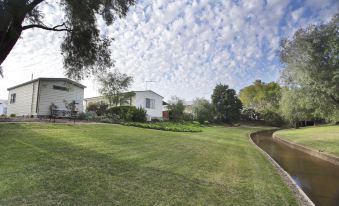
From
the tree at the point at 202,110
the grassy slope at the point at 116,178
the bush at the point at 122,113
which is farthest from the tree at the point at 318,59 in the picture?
the tree at the point at 202,110

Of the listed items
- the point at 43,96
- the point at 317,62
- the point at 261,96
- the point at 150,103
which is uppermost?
the point at 261,96

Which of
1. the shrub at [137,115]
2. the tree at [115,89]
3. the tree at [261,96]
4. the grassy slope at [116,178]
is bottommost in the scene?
the grassy slope at [116,178]

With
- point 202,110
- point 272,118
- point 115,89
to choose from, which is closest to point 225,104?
point 202,110

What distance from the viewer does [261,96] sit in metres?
66.1

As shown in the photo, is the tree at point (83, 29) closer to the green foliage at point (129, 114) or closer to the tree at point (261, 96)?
the green foliage at point (129, 114)

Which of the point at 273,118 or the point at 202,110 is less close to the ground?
the point at 202,110

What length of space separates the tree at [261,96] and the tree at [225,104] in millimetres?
8521

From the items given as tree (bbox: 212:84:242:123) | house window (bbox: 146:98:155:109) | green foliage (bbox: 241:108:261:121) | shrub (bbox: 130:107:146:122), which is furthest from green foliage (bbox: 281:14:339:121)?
green foliage (bbox: 241:108:261:121)

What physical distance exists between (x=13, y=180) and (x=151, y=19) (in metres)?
10.6

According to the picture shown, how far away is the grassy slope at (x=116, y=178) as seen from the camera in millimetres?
4715

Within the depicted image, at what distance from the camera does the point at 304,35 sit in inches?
624

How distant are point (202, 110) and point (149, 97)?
641 inches

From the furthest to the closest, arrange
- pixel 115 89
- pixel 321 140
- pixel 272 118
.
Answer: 1. pixel 272 118
2. pixel 115 89
3. pixel 321 140

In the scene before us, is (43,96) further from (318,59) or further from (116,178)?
(318,59)
